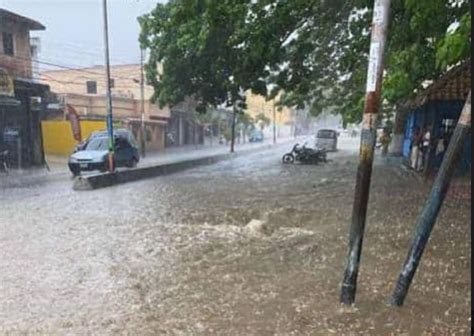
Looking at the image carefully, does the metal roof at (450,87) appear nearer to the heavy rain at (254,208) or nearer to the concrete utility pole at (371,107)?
the heavy rain at (254,208)

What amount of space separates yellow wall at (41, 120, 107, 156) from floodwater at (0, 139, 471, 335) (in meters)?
19.9

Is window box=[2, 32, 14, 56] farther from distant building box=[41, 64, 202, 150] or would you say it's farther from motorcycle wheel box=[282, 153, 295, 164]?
distant building box=[41, 64, 202, 150]

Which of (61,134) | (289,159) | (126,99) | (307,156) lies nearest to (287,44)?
(307,156)

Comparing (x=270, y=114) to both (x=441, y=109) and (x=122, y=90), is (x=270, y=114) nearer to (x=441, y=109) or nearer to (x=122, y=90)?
(x=122, y=90)

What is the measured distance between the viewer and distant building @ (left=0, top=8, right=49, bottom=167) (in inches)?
950

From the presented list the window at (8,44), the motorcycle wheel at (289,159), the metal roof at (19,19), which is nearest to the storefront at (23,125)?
the window at (8,44)

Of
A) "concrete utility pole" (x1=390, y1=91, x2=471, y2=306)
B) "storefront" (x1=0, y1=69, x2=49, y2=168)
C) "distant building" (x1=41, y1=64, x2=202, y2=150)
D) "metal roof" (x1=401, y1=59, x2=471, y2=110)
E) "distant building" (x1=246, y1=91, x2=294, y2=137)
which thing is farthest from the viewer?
"distant building" (x1=246, y1=91, x2=294, y2=137)

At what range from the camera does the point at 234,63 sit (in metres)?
17.0

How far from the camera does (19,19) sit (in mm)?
24781

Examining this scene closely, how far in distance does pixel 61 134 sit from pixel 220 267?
1097 inches

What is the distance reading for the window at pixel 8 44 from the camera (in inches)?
952

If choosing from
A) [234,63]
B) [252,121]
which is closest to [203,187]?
[234,63]

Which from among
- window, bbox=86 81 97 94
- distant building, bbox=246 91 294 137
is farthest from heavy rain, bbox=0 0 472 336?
distant building, bbox=246 91 294 137

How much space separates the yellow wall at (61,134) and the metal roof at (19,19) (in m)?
7.70
